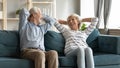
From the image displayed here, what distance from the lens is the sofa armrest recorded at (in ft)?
12.9

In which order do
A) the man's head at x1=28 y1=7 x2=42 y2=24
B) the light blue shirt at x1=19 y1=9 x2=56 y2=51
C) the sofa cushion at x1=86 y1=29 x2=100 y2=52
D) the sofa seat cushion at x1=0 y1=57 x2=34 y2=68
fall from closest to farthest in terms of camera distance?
1. the sofa seat cushion at x1=0 y1=57 x2=34 y2=68
2. the light blue shirt at x1=19 y1=9 x2=56 y2=51
3. the man's head at x1=28 y1=7 x2=42 y2=24
4. the sofa cushion at x1=86 y1=29 x2=100 y2=52

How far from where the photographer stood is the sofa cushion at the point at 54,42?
394cm

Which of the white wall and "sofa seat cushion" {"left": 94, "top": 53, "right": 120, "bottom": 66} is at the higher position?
the white wall

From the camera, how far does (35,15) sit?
3.77 meters

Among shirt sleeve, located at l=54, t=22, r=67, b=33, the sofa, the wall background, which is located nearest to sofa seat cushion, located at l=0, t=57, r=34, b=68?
the sofa

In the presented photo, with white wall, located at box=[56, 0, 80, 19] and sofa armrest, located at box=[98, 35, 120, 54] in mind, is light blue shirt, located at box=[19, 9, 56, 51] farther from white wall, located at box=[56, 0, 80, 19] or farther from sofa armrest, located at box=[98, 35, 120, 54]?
white wall, located at box=[56, 0, 80, 19]

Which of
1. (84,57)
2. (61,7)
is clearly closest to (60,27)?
(84,57)

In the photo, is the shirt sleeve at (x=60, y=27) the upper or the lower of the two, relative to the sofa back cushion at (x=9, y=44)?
upper

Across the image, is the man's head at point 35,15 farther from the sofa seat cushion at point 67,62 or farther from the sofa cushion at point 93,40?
the sofa cushion at point 93,40

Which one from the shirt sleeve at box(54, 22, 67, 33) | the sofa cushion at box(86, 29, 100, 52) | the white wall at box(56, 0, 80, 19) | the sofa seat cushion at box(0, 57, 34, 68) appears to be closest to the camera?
the sofa seat cushion at box(0, 57, 34, 68)

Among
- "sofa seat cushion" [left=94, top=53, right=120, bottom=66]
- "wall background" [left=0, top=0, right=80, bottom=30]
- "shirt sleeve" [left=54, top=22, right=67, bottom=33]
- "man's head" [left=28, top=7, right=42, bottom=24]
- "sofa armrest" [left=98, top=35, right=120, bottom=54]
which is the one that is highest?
"wall background" [left=0, top=0, right=80, bottom=30]

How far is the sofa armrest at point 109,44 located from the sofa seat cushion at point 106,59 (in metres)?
0.14

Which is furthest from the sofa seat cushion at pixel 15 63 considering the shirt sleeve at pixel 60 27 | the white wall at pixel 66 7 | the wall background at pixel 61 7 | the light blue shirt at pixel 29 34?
the white wall at pixel 66 7

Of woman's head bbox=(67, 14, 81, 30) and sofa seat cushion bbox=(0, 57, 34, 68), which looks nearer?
sofa seat cushion bbox=(0, 57, 34, 68)
